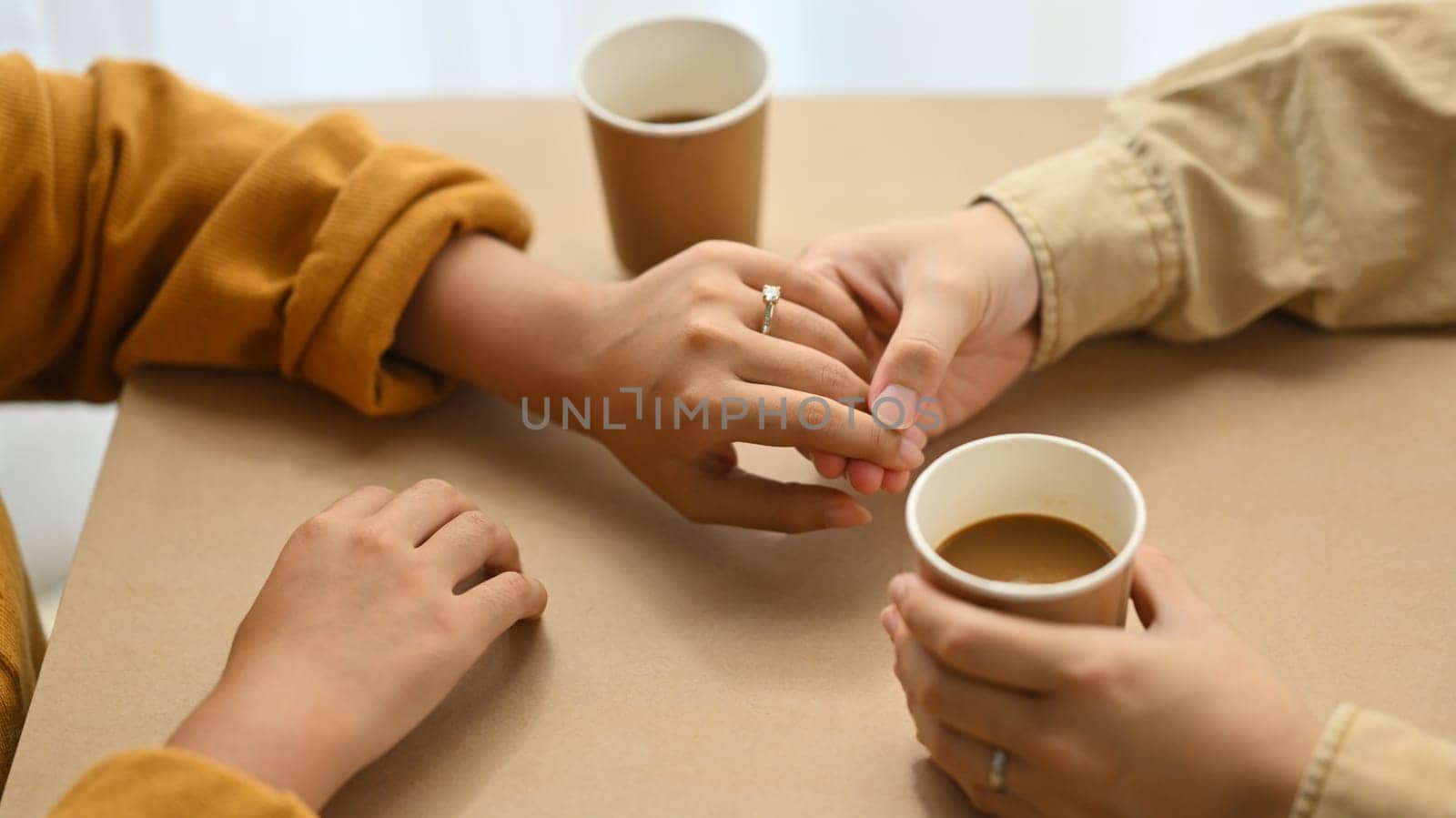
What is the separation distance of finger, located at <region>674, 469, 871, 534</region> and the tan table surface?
20 millimetres

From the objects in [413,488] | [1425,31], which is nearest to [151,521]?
[413,488]

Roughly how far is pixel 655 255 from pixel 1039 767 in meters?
0.45

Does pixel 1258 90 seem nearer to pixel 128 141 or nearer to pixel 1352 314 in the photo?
pixel 1352 314

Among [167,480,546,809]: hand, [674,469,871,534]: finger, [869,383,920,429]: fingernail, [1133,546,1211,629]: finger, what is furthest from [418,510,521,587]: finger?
[1133,546,1211,629]: finger

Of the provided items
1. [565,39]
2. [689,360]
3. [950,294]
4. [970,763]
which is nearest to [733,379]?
[689,360]

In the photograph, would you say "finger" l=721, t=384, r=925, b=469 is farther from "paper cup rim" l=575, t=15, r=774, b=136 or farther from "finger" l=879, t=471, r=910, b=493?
"paper cup rim" l=575, t=15, r=774, b=136

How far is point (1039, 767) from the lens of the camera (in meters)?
0.55

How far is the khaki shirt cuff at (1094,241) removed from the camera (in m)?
0.78

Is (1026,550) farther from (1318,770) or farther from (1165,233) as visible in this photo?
(1165,233)

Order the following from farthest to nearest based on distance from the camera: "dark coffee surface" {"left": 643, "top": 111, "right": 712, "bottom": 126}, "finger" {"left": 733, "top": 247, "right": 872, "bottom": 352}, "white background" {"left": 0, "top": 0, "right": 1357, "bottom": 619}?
"white background" {"left": 0, "top": 0, "right": 1357, "bottom": 619} < "dark coffee surface" {"left": 643, "top": 111, "right": 712, "bottom": 126} < "finger" {"left": 733, "top": 247, "right": 872, "bottom": 352}

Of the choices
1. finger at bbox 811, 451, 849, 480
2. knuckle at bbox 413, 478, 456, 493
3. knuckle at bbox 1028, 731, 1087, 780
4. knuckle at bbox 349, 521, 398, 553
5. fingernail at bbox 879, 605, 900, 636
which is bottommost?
knuckle at bbox 413, 478, 456, 493

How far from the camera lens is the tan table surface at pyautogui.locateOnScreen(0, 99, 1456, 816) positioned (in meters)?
0.62

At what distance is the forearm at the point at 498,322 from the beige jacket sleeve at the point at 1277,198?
0.27m

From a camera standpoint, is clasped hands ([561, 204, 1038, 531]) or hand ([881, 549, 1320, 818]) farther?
clasped hands ([561, 204, 1038, 531])
